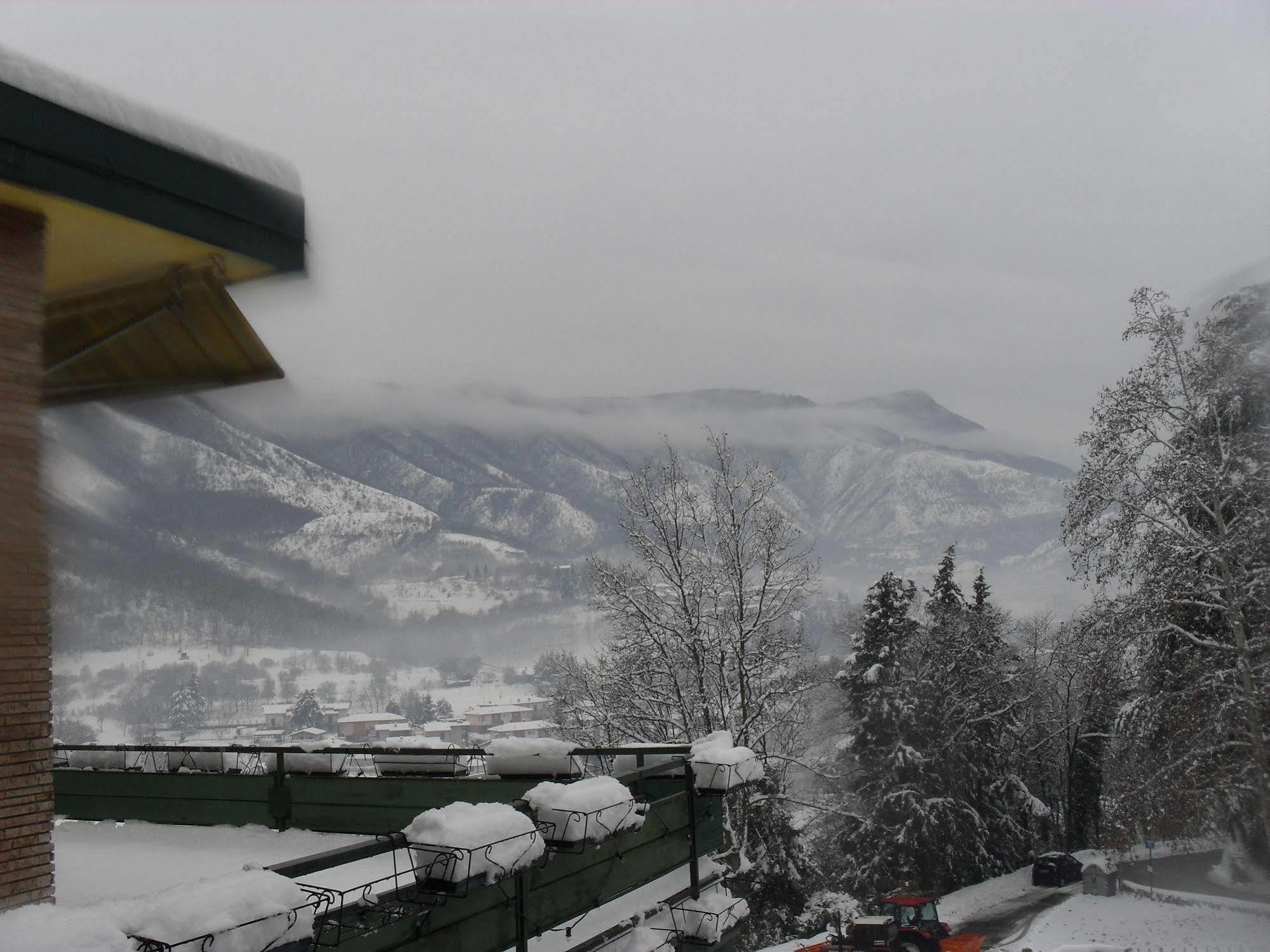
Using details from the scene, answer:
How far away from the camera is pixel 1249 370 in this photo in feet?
44.7

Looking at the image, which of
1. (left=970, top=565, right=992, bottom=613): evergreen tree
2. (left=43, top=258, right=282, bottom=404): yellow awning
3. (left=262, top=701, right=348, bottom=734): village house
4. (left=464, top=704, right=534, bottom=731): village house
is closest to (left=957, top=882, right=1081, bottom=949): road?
(left=970, top=565, right=992, bottom=613): evergreen tree

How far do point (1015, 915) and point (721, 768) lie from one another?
22438 millimetres

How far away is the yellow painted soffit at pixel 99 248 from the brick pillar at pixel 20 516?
0.08 feet

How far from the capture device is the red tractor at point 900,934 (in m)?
17.9

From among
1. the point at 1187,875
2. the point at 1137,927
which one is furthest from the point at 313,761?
the point at 1187,875

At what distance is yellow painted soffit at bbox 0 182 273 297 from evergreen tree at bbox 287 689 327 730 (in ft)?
110

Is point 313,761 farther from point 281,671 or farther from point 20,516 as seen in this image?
point 281,671

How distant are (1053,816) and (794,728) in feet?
58.8

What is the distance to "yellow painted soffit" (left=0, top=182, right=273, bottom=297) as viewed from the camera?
1425 mm

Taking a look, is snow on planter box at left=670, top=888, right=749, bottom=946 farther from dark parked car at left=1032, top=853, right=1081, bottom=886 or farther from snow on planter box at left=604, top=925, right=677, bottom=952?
dark parked car at left=1032, top=853, right=1081, bottom=886

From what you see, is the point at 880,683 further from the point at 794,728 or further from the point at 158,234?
the point at 158,234

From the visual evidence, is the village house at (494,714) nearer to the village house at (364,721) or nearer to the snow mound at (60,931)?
the village house at (364,721)

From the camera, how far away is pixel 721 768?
5.43 meters

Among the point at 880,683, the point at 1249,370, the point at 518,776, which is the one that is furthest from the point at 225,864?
the point at 880,683
